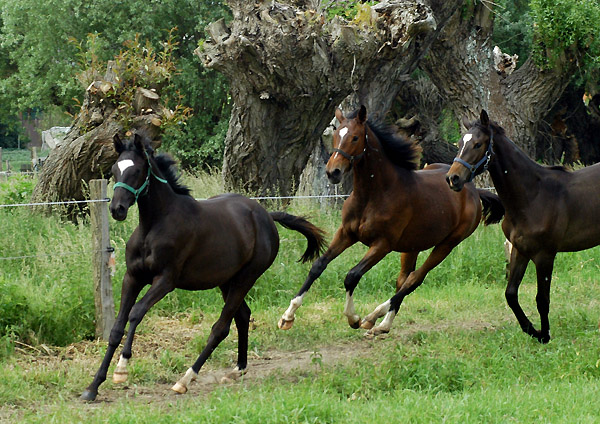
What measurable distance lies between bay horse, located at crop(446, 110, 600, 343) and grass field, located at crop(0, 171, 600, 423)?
2.17 ft

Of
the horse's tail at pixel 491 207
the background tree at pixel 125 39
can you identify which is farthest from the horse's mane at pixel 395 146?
the background tree at pixel 125 39

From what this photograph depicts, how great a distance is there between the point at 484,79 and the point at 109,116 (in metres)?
9.66

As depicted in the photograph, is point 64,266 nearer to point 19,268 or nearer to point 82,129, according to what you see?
point 19,268

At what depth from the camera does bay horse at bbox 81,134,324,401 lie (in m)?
5.89

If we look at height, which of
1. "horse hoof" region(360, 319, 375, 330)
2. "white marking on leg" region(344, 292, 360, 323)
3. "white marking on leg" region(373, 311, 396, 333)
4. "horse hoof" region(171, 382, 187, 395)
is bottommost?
"white marking on leg" region(373, 311, 396, 333)

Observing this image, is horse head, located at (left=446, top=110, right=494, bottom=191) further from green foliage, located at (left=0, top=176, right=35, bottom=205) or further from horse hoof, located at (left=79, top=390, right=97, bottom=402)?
green foliage, located at (left=0, top=176, right=35, bottom=205)

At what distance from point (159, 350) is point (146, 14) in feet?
70.4

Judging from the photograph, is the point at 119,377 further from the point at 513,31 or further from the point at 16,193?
the point at 513,31

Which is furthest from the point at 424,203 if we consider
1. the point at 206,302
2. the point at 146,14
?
the point at 146,14

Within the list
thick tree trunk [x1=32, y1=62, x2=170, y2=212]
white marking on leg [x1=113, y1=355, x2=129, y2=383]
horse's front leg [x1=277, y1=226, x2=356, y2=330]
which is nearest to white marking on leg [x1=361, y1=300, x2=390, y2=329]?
horse's front leg [x1=277, y1=226, x2=356, y2=330]

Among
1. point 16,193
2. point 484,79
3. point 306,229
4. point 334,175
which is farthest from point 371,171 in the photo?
point 484,79

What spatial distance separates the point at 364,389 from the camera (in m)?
6.11

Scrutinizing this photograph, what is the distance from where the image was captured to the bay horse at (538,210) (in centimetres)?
768

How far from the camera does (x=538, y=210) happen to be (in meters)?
7.72
